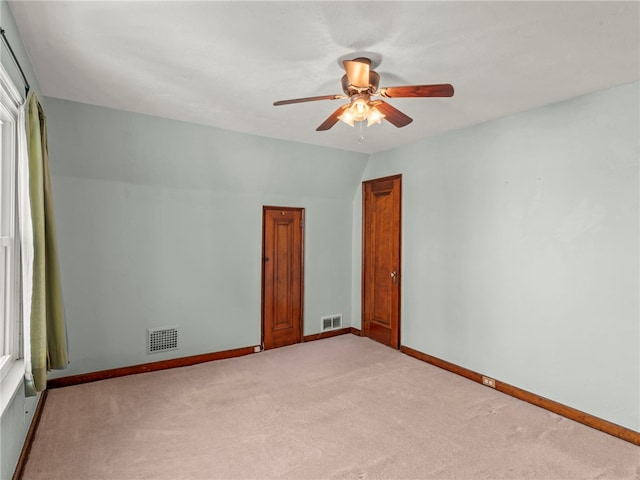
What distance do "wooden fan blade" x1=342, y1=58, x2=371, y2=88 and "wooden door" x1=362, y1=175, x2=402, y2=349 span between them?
2.47 meters

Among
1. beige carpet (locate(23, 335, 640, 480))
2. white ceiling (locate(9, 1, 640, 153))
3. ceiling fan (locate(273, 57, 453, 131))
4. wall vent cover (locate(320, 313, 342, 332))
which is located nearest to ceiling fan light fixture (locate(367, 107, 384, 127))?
ceiling fan (locate(273, 57, 453, 131))

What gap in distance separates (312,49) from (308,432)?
2522mm

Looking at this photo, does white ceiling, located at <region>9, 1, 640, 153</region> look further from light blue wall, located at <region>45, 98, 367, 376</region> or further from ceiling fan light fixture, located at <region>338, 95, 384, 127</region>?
light blue wall, located at <region>45, 98, 367, 376</region>

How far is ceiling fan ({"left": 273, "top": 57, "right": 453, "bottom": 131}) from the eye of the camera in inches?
81.9

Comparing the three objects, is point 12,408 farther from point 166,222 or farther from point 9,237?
point 166,222

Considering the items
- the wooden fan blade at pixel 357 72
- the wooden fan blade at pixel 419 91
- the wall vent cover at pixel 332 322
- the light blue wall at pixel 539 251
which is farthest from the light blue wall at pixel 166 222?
the wooden fan blade at pixel 419 91

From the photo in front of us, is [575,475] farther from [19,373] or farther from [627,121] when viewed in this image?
[19,373]

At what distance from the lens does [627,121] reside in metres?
2.65

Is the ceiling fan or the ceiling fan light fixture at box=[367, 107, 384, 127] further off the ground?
the ceiling fan

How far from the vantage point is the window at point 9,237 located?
7.11 feet

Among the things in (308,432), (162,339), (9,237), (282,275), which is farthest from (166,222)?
(308,432)

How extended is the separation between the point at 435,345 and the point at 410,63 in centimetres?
290

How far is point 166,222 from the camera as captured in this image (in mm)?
3891

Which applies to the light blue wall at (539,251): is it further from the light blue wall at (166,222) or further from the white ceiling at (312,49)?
the light blue wall at (166,222)
